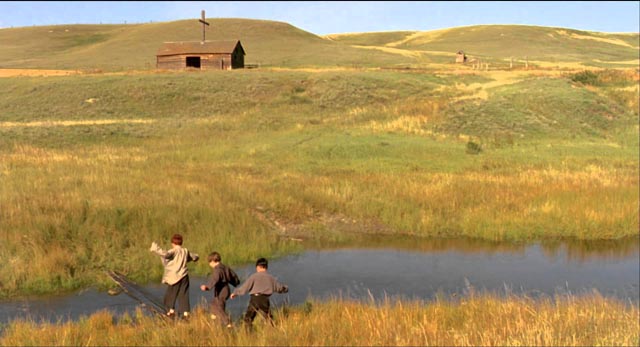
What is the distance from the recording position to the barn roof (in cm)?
6266

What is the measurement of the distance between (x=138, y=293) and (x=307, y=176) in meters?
11.5

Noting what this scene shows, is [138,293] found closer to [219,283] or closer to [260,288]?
[219,283]

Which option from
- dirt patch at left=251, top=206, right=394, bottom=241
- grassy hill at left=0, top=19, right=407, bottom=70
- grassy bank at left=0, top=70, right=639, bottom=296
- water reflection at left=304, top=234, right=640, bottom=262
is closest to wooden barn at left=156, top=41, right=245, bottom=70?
grassy hill at left=0, top=19, right=407, bottom=70

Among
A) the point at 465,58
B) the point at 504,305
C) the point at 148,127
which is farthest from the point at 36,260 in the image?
the point at 465,58

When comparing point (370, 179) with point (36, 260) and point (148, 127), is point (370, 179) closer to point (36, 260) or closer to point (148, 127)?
point (36, 260)

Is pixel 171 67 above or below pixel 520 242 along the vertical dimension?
above

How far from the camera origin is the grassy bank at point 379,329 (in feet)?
26.5

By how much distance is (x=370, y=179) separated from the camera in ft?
72.2

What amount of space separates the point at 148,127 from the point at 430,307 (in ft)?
99.2

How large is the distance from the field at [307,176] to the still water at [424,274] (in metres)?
0.76

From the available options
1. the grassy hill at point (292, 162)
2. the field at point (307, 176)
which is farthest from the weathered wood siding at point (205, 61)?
the field at point (307, 176)

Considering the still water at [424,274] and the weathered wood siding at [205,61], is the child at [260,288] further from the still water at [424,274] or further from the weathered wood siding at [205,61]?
the weathered wood siding at [205,61]

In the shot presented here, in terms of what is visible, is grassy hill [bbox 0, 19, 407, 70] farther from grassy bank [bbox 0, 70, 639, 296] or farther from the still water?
the still water

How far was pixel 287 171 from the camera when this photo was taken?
2392cm
